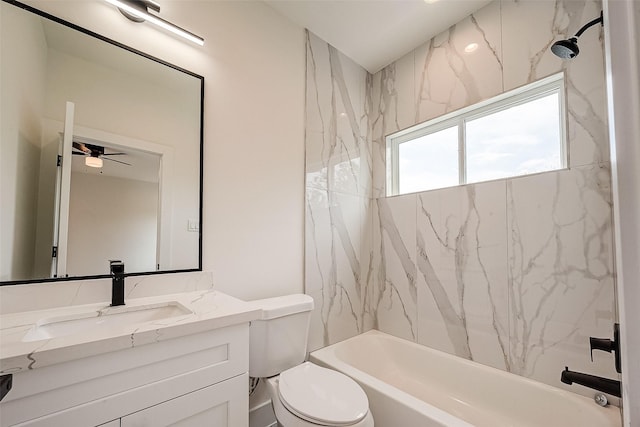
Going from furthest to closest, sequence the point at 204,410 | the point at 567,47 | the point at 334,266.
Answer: the point at 334,266
the point at 567,47
the point at 204,410

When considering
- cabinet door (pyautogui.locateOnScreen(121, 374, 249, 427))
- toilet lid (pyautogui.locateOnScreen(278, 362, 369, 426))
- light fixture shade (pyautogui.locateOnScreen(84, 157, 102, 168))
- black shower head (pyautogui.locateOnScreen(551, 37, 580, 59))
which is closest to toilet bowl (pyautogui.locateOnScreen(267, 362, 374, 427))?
toilet lid (pyautogui.locateOnScreen(278, 362, 369, 426))

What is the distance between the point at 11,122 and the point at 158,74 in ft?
2.07

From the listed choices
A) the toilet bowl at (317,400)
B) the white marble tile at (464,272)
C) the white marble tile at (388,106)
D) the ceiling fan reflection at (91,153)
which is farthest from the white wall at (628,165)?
the white marble tile at (388,106)

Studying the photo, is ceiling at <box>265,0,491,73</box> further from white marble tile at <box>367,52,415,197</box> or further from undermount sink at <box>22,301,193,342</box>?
undermount sink at <box>22,301,193,342</box>

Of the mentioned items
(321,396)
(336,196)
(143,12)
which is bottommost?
(321,396)

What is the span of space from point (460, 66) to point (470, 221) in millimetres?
1103

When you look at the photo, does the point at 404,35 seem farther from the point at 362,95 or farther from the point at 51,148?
the point at 51,148

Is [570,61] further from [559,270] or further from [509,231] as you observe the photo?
[559,270]

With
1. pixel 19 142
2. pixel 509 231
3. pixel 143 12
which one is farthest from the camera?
pixel 509 231

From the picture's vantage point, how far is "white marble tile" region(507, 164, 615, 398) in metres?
1.34

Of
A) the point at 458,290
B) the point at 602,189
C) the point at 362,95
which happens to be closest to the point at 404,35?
the point at 362,95

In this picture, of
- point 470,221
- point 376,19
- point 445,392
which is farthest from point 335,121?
point 445,392

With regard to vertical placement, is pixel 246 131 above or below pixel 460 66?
below

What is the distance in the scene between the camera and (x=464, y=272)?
1.82m
